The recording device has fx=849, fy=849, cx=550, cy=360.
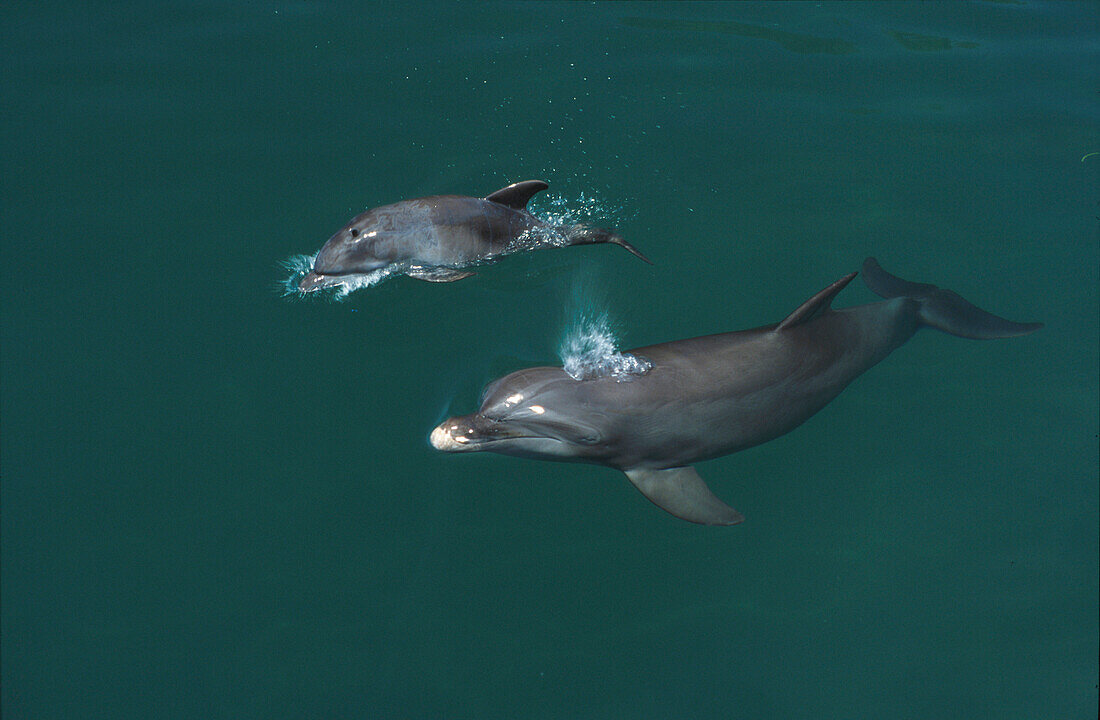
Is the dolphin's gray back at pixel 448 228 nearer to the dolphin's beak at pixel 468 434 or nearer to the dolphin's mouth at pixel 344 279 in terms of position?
the dolphin's mouth at pixel 344 279

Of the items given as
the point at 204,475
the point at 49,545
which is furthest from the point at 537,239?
the point at 49,545

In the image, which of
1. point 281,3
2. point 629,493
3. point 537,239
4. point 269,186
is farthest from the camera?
point 281,3

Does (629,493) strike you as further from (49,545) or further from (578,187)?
(49,545)

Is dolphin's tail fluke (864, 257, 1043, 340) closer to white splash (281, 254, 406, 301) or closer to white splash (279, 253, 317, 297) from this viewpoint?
white splash (281, 254, 406, 301)

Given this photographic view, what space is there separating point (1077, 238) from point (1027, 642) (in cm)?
486

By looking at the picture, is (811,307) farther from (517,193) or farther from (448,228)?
(448,228)

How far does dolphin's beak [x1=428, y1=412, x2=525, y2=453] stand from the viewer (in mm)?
6738

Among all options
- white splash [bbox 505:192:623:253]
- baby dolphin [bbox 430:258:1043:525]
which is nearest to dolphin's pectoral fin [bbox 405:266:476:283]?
white splash [bbox 505:192:623:253]

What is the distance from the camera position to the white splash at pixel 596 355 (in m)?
6.93

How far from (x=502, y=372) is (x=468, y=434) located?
1100 mm

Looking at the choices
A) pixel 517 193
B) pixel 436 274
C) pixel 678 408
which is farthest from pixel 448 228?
pixel 678 408

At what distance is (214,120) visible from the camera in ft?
33.2

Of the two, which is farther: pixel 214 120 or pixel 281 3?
pixel 281 3

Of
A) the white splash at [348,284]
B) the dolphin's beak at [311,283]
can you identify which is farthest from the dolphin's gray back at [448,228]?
the dolphin's beak at [311,283]
